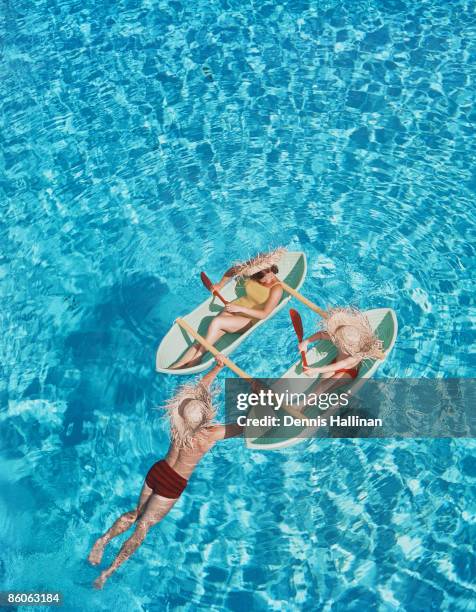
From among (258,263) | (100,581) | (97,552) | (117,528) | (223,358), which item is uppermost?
(258,263)

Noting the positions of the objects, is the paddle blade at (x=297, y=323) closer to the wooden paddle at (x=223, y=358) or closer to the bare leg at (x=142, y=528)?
the wooden paddle at (x=223, y=358)

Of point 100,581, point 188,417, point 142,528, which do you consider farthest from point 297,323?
point 100,581

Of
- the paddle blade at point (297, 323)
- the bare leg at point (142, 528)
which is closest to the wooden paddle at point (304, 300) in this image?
the paddle blade at point (297, 323)

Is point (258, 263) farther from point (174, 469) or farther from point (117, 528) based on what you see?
point (117, 528)

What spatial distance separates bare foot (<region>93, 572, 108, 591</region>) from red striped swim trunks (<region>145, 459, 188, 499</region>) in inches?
31.3

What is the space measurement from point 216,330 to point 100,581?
2.47 meters

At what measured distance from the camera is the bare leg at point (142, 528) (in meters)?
5.83

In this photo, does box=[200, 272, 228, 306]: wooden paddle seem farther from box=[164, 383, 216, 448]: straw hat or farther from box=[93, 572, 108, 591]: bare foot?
box=[93, 572, 108, 591]: bare foot

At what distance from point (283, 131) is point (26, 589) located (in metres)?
6.12

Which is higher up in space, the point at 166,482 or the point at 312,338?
the point at 312,338

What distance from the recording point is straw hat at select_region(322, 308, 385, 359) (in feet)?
20.6

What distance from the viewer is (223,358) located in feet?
21.7

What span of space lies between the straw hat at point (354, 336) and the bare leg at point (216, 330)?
907 mm

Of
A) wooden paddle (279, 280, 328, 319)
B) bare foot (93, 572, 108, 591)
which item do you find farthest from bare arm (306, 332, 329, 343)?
bare foot (93, 572, 108, 591)
